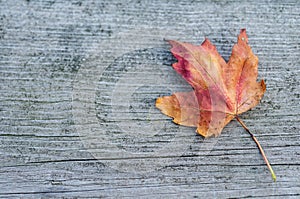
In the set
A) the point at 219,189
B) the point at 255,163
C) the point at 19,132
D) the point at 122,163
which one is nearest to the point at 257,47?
the point at 255,163

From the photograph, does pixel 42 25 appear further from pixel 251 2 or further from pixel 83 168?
pixel 251 2

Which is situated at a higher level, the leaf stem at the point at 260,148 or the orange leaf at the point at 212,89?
the orange leaf at the point at 212,89

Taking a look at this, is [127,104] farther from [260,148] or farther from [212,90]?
[260,148]

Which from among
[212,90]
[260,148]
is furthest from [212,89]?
[260,148]

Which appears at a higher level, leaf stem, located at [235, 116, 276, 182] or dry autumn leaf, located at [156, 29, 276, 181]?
dry autumn leaf, located at [156, 29, 276, 181]
